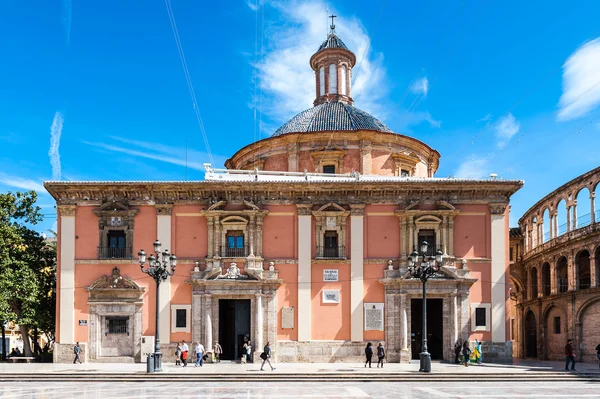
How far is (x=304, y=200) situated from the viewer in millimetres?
27156

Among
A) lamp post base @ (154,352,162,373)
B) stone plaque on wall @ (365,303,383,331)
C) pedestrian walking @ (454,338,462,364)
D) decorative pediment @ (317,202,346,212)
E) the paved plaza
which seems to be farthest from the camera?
decorative pediment @ (317,202,346,212)

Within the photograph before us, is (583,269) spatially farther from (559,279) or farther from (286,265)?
(286,265)

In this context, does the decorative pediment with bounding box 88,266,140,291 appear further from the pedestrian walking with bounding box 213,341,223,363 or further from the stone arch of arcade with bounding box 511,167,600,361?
the stone arch of arcade with bounding box 511,167,600,361

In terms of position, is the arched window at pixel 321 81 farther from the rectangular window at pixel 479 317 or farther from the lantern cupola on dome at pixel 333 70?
the rectangular window at pixel 479 317

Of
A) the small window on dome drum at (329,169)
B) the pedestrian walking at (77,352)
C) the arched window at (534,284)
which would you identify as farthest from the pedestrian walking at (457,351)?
the pedestrian walking at (77,352)

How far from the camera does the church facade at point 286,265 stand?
2625 centimetres

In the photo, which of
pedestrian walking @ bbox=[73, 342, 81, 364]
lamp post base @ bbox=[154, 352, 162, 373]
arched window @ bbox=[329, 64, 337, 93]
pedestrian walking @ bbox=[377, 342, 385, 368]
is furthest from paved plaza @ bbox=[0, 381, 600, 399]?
arched window @ bbox=[329, 64, 337, 93]

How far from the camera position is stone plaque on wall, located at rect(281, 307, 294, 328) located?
2650 cm

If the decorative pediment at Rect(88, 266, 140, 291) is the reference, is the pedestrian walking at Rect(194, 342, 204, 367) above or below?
below

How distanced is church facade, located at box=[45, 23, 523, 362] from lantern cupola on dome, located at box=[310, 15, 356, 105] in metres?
10.0

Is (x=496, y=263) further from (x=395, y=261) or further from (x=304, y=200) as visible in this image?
(x=304, y=200)

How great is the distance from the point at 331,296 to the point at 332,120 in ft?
33.6

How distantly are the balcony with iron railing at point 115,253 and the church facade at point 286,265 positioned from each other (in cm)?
5

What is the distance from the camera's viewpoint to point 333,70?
117ft
